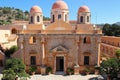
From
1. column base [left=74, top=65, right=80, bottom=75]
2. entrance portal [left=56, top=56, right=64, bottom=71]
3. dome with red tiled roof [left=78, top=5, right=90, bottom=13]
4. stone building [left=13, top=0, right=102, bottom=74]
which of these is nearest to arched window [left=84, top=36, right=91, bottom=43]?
stone building [left=13, top=0, right=102, bottom=74]

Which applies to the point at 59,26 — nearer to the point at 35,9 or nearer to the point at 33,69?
the point at 35,9

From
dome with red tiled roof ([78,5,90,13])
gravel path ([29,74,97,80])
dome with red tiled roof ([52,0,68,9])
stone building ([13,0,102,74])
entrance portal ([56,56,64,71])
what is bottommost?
gravel path ([29,74,97,80])

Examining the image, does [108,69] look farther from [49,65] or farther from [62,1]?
[62,1]

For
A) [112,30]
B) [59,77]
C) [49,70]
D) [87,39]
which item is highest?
[112,30]

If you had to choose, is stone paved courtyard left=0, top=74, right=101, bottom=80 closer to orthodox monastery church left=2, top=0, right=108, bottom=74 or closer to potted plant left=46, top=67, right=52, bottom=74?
potted plant left=46, top=67, right=52, bottom=74

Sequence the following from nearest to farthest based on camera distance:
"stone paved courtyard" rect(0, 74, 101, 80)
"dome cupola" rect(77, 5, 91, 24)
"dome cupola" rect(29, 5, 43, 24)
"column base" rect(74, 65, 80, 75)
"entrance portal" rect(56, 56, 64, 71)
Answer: "stone paved courtyard" rect(0, 74, 101, 80) < "column base" rect(74, 65, 80, 75) < "entrance portal" rect(56, 56, 64, 71) < "dome cupola" rect(77, 5, 91, 24) < "dome cupola" rect(29, 5, 43, 24)

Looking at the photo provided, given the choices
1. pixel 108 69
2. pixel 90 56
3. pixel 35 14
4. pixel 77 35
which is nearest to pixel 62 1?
pixel 35 14

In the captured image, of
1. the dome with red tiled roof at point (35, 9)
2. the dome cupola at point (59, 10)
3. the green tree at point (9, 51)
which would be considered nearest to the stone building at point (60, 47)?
the dome with red tiled roof at point (35, 9)

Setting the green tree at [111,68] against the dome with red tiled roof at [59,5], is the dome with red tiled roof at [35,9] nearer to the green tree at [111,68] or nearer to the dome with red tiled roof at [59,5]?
the dome with red tiled roof at [59,5]

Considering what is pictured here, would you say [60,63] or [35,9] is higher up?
[35,9]

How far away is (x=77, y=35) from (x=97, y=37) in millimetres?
2550

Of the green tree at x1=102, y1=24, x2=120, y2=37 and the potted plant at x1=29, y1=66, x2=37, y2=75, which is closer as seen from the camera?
the potted plant at x1=29, y1=66, x2=37, y2=75

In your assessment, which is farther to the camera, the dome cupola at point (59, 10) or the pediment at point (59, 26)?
the dome cupola at point (59, 10)

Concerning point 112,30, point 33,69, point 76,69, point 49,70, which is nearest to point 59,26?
point 49,70
